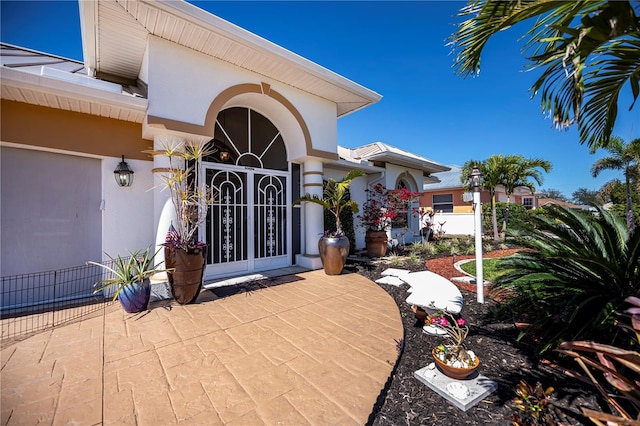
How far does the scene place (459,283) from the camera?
5.73 metres

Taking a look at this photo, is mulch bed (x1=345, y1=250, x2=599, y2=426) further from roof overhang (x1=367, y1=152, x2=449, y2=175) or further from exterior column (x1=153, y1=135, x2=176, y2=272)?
roof overhang (x1=367, y1=152, x2=449, y2=175)

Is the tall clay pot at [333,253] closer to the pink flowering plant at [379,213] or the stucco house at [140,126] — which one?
the stucco house at [140,126]

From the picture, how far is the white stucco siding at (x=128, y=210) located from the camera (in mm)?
5031

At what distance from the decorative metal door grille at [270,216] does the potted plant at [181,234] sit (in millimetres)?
2017

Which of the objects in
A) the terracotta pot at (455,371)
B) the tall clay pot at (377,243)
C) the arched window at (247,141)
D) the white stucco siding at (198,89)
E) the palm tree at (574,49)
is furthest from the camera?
the tall clay pot at (377,243)

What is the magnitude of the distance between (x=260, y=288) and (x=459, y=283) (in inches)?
182

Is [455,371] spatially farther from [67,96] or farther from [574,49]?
[67,96]

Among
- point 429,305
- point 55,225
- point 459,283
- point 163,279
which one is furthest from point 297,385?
point 55,225

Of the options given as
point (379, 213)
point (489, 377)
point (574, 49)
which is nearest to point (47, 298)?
point (489, 377)

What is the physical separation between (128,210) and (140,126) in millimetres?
1862

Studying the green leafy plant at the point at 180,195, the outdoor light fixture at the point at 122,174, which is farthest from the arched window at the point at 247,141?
the outdoor light fixture at the point at 122,174

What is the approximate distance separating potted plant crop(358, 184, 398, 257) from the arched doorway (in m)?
3.31

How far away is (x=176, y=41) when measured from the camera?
4.95 meters

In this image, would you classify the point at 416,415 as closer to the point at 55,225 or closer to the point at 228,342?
the point at 228,342
